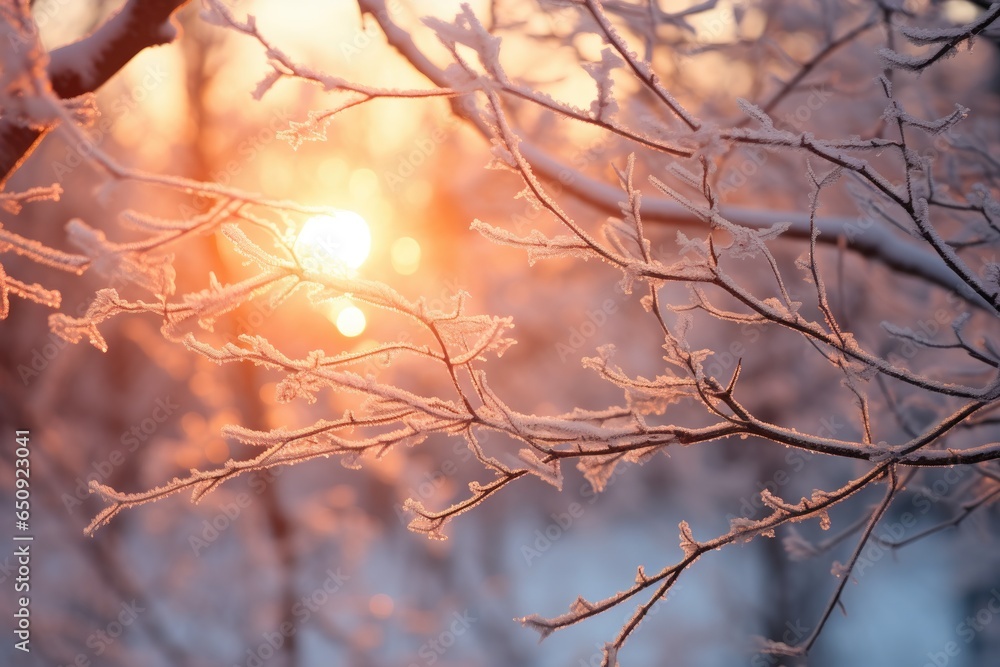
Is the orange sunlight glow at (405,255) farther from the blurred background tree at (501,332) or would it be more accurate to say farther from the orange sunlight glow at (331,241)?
the orange sunlight glow at (331,241)

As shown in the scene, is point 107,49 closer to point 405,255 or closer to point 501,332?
point 501,332

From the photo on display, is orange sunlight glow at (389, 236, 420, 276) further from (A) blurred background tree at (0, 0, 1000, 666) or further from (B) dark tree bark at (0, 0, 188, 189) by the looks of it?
(B) dark tree bark at (0, 0, 188, 189)

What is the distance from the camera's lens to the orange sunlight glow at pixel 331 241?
1385 millimetres

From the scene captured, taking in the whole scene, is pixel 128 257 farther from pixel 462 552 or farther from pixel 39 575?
pixel 462 552

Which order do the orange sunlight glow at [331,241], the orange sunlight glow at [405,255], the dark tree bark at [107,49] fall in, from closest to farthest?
1. the orange sunlight glow at [331,241]
2. the dark tree bark at [107,49]
3. the orange sunlight glow at [405,255]

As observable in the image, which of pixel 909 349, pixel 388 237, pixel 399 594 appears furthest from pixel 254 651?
pixel 909 349

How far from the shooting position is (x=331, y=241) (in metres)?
1.52

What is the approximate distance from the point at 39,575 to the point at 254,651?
238 centimetres

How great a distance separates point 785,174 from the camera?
5.13m

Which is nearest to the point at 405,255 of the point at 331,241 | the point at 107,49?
the point at 107,49

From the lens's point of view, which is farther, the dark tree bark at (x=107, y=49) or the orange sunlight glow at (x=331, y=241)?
the dark tree bark at (x=107, y=49)

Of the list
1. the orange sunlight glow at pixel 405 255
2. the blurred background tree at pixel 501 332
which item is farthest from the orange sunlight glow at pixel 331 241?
the orange sunlight glow at pixel 405 255

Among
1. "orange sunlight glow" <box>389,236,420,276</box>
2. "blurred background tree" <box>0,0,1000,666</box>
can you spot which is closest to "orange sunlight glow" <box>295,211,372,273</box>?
"blurred background tree" <box>0,0,1000,666</box>

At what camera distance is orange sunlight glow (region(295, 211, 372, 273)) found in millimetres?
1385
